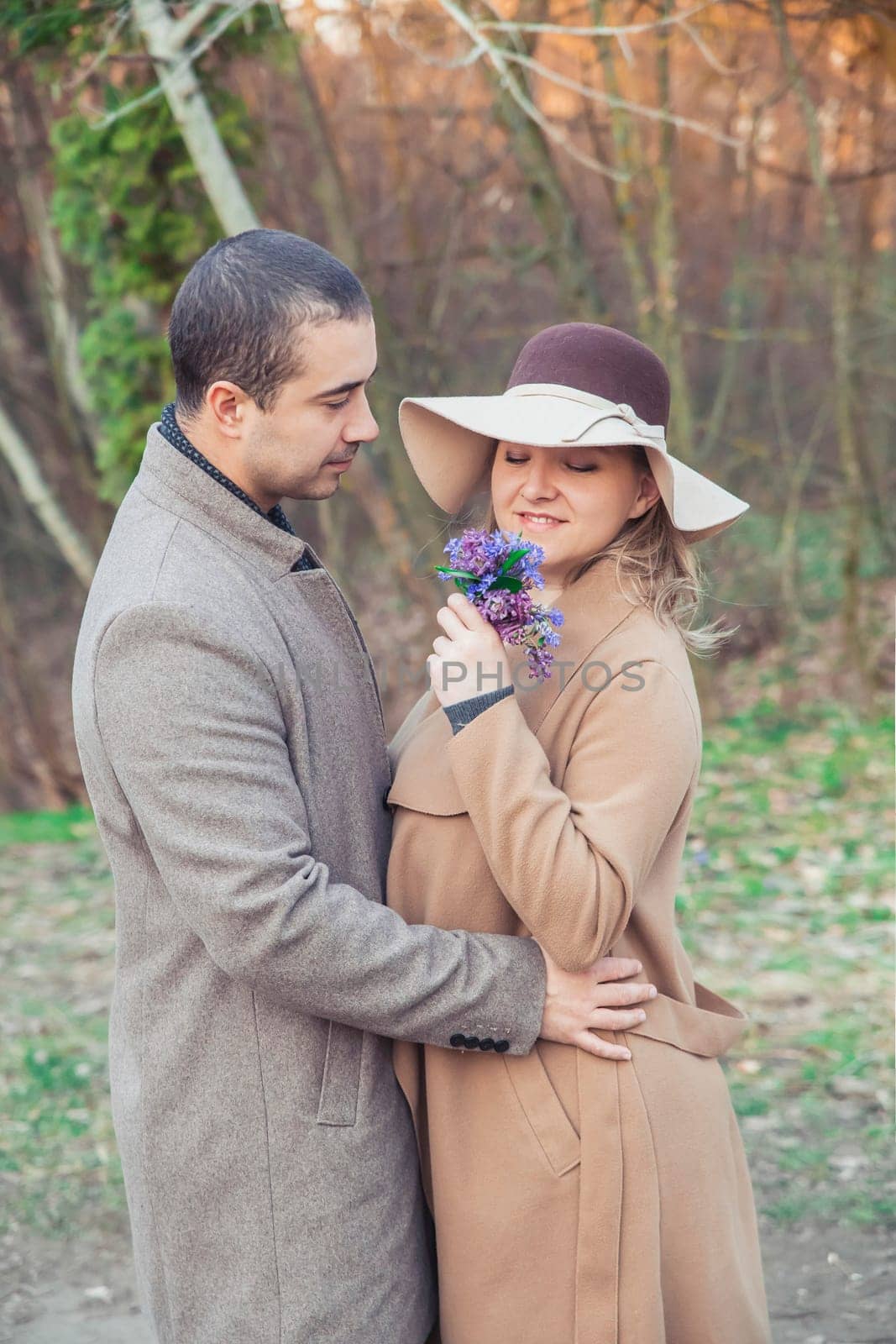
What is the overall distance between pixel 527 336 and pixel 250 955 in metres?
9.20

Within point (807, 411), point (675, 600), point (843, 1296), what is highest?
point (675, 600)

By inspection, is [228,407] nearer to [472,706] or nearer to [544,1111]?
[472,706]

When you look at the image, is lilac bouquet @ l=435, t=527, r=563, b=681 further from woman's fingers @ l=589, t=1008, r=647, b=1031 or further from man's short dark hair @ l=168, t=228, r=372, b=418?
woman's fingers @ l=589, t=1008, r=647, b=1031

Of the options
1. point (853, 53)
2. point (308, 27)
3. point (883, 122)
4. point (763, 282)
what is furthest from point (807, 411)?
point (308, 27)

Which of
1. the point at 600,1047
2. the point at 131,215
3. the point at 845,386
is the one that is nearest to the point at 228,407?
the point at 600,1047

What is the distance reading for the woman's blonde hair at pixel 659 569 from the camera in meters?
2.29

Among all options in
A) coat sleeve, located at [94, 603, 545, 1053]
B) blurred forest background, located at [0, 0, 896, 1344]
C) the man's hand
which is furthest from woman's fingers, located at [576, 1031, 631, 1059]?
blurred forest background, located at [0, 0, 896, 1344]

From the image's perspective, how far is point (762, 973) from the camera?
17.8 ft

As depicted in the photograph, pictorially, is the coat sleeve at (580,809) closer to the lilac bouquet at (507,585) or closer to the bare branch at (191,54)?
the lilac bouquet at (507,585)

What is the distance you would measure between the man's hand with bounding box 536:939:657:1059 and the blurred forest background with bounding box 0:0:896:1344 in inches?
50.1

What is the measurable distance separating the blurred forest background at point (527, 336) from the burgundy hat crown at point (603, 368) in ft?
2.97

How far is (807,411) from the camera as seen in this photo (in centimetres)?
1198

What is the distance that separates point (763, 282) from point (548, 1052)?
10873mm

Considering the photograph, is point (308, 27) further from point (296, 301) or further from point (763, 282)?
point (763, 282)
